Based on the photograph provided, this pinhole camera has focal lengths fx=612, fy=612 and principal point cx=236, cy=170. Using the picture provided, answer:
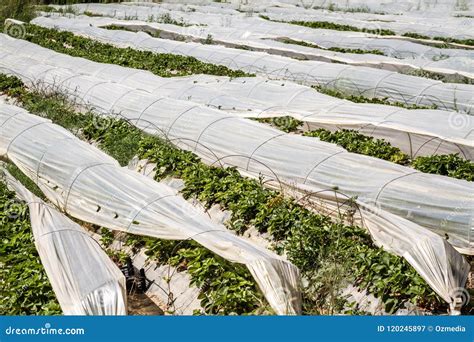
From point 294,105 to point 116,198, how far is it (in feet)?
19.0

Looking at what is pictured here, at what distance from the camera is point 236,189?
9.44 metres

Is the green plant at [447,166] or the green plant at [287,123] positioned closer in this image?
the green plant at [447,166]

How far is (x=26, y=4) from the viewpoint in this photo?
29.9 metres

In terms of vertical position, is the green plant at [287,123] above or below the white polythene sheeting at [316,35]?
below

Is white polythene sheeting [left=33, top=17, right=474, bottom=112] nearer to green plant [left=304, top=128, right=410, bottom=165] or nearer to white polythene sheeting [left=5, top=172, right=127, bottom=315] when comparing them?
green plant [left=304, top=128, right=410, bottom=165]

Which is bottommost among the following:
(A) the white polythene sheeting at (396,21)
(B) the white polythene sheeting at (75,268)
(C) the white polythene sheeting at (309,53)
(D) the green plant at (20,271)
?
(D) the green plant at (20,271)

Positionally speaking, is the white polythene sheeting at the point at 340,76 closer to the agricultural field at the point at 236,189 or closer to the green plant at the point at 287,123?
the agricultural field at the point at 236,189

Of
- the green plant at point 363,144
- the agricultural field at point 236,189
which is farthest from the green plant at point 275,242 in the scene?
the green plant at point 363,144

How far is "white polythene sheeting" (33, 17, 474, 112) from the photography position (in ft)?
45.8

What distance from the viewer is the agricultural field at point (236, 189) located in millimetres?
6871

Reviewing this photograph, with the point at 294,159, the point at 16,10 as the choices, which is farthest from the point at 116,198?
the point at 16,10

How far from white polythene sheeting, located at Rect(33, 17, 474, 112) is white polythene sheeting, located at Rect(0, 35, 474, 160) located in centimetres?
199

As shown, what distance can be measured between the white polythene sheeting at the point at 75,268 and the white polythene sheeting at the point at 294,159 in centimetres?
355

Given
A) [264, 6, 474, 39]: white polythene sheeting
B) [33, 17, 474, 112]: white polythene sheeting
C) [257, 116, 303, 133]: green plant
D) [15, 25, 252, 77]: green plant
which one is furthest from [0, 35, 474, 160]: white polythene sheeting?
[264, 6, 474, 39]: white polythene sheeting
